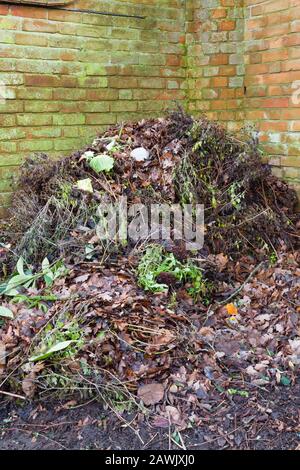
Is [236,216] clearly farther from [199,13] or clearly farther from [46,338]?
[199,13]

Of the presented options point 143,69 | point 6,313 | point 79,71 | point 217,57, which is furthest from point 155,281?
point 217,57

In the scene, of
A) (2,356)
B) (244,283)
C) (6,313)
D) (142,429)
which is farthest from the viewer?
(244,283)

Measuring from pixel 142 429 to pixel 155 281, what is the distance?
110 cm

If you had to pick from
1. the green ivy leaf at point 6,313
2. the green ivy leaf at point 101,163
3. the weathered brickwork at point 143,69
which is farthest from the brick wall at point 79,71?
the green ivy leaf at point 6,313

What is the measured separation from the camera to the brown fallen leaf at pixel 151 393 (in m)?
2.64

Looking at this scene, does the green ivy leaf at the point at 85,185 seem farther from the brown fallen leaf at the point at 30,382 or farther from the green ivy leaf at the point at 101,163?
the brown fallen leaf at the point at 30,382

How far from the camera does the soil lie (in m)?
2.40

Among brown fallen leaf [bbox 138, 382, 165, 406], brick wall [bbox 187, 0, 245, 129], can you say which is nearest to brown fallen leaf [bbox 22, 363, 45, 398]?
brown fallen leaf [bbox 138, 382, 165, 406]

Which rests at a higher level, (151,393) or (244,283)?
(244,283)

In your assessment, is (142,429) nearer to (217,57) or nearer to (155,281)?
(155,281)

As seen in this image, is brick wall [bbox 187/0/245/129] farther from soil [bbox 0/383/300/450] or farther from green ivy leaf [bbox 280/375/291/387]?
soil [bbox 0/383/300/450]

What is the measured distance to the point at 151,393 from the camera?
105 inches
